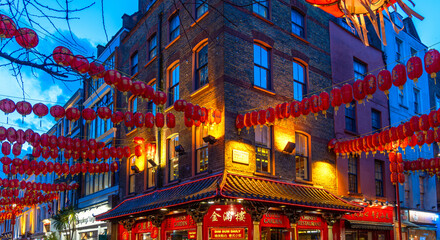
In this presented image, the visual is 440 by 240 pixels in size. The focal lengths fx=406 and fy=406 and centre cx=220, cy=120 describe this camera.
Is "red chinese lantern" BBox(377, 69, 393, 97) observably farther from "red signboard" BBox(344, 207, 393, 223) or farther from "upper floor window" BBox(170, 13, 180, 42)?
"upper floor window" BBox(170, 13, 180, 42)

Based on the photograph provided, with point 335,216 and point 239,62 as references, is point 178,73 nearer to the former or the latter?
point 239,62

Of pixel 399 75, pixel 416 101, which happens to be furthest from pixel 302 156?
pixel 416 101

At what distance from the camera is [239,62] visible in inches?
642

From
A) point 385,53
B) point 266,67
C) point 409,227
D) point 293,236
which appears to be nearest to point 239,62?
point 266,67

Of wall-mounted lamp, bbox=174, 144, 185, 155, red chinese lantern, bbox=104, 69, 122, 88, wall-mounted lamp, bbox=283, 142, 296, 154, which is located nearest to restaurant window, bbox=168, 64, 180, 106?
wall-mounted lamp, bbox=174, 144, 185, 155

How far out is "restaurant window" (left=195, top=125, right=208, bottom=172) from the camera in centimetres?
1639

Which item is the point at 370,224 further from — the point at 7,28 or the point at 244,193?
the point at 7,28

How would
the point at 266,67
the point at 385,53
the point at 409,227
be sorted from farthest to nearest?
the point at 385,53
the point at 409,227
the point at 266,67

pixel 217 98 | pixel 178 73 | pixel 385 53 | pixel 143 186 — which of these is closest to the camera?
pixel 217 98

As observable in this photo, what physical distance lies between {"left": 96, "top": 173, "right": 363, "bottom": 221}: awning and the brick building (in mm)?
55

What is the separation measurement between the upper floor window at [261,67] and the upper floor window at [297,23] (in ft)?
8.51

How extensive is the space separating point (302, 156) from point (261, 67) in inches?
173

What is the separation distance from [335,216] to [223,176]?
6.19 meters

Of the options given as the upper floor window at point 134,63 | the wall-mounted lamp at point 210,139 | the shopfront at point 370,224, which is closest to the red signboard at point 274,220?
the wall-mounted lamp at point 210,139
